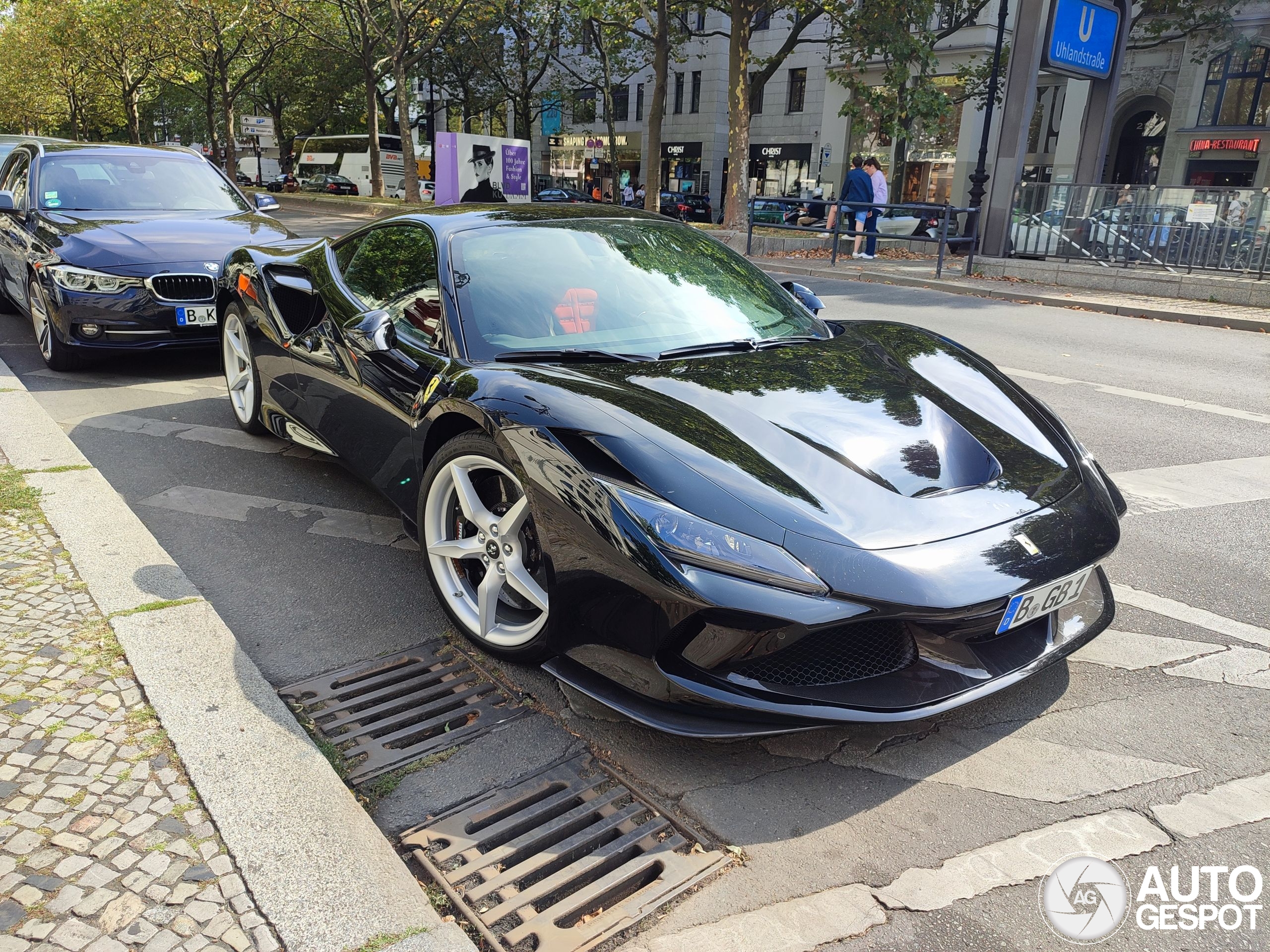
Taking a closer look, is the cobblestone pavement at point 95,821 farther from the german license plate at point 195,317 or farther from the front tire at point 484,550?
the german license plate at point 195,317

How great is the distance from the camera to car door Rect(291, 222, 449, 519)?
3.32 metres

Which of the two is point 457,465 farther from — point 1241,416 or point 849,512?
point 1241,416

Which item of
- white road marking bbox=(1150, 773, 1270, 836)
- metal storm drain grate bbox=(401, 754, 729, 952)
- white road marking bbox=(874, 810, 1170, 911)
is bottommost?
metal storm drain grate bbox=(401, 754, 729, 952)

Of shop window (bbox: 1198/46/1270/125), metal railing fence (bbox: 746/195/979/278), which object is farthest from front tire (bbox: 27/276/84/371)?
shop window (bbox: 1198/46/1270/125)

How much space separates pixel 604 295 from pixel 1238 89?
112 ft

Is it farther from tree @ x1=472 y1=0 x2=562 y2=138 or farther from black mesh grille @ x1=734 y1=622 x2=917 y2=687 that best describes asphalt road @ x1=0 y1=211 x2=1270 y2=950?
tree @ x1=472 y1=0 x2=562 y2=138

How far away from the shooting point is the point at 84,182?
7465 mm

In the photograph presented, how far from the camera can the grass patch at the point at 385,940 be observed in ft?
5.95

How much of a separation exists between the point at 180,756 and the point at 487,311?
1683 mm

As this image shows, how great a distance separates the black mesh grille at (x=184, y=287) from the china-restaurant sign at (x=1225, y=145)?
3293 cm

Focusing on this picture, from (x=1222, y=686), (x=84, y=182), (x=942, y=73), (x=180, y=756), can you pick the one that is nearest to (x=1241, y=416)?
→ (x=1222, y=686)

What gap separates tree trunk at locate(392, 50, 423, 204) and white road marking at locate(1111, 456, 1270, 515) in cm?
2554

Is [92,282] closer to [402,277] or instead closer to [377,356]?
[402,277]

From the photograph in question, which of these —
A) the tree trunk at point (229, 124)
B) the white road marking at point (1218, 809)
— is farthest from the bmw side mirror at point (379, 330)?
the tree trunk at point (229, 124)
